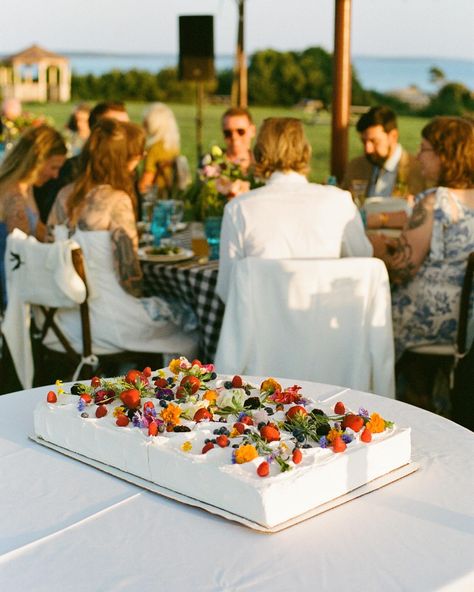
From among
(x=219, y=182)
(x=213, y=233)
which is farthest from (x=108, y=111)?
(x=213, y=233)

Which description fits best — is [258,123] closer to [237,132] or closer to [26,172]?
[237,132]

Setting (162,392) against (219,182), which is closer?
(162,392)

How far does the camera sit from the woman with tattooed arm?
361cm

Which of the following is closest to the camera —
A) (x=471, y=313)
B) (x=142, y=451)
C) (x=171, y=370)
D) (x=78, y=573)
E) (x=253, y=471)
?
(x=78, y=573)

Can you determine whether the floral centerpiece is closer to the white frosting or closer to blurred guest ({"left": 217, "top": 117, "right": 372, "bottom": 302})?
blurred guest ({"left": 217, "top": 117, "right": 372, "bottom": 302})

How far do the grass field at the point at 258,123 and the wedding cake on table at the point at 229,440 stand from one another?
58.2 ft

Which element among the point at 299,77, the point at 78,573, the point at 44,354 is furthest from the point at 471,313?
the point at 299,77

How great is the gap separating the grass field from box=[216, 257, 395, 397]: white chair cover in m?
16.2

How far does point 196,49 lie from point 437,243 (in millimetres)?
6172

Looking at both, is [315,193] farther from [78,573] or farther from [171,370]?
[78,573]

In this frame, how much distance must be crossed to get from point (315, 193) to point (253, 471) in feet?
6.68

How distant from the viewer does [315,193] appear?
338 centimetres

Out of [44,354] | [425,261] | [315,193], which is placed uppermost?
[315,193]

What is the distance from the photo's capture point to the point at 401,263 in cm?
369
